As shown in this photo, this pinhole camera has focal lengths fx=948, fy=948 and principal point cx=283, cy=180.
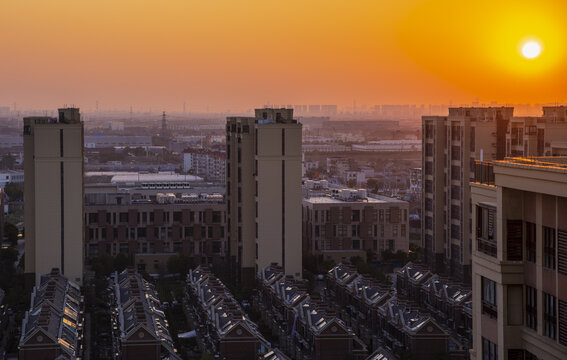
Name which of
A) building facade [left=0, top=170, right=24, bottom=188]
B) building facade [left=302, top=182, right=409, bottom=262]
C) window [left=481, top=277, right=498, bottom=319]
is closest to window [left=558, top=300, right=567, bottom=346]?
window [left=481, top=277, right=498, bottom=319]

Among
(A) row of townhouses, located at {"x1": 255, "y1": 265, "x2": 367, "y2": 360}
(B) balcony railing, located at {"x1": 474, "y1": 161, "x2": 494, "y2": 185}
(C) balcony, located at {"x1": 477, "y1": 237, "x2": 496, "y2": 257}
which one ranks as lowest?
(A) row of townhouses, located at {"x1": 255, "y1": 265, "x2": 367, "y2": 360}

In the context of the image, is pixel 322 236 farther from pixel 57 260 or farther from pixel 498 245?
pixel 498 245

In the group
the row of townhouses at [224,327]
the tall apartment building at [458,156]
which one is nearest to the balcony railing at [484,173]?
the row of townhouses at [224,327]

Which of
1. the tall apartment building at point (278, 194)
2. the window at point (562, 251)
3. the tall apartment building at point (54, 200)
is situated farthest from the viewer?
the tall apartment building at point (278, 194)

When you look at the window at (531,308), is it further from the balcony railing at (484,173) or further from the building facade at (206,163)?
the building facade at (206,163)

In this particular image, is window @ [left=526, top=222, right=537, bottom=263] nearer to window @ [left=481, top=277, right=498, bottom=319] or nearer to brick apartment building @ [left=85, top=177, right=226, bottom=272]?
window @ [left=481, top=277, right=498, bottom=319]

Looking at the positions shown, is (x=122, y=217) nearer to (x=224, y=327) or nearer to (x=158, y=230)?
A: (x=158, y=230)

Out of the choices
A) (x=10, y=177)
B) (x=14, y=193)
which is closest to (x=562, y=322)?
(x=14, y=193)

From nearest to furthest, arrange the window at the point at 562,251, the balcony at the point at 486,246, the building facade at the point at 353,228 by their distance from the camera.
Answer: the window at the point at 562,251
the balcony at the point at 486,246
the building facade at the point at 353,228
